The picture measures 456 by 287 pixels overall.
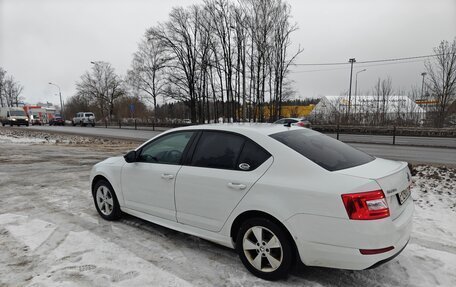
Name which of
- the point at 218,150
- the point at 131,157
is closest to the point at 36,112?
the point at 131,157

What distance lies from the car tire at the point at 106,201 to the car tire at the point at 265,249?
7.62ft

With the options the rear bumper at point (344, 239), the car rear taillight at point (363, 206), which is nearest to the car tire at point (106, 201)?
the rear bumper at point (344, 239)

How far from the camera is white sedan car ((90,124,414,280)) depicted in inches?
103

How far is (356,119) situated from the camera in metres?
30.2

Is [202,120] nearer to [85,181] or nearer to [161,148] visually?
[85,181]

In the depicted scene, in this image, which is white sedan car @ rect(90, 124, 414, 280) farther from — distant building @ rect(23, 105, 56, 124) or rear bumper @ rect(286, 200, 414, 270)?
distant building @ rect(23, 105, 56, 124)

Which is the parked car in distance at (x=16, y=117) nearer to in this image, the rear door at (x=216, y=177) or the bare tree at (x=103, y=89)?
the bare tree at (x=103, y=89)

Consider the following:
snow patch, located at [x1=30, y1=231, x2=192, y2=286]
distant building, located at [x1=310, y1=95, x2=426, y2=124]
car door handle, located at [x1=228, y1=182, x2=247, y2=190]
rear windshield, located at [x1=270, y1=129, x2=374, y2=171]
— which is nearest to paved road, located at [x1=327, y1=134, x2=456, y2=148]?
distant building, located at [x1=310, y1=95, x2=426, y2=124]

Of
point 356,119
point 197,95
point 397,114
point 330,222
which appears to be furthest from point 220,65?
point 330,222

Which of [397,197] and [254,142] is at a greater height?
[254,142]

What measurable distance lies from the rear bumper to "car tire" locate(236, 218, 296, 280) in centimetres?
14

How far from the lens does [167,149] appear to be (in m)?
4.06

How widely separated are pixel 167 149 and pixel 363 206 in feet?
8.25

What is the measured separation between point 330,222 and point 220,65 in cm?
3502
